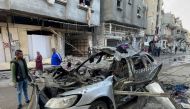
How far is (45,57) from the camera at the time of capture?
621 inches

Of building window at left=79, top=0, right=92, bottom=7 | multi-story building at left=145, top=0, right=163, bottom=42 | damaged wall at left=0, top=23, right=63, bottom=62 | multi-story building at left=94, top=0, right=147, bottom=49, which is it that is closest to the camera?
damaged wall at left=0, top=23, right=63, bottom=62

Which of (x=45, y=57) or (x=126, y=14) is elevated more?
(x=126, y=14)

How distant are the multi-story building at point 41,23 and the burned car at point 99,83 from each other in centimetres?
809

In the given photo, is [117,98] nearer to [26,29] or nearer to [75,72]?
[75,72]

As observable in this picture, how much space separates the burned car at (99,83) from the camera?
3852mm

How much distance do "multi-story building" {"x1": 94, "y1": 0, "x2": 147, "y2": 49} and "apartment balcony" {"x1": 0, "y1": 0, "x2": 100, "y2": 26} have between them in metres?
2.47

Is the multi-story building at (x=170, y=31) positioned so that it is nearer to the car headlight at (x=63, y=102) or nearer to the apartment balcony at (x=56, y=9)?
the apartment balcony at (x=56, y=9)

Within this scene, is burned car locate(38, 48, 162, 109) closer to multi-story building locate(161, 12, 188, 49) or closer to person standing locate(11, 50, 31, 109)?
person standing locate(11, 50, 31, 109)

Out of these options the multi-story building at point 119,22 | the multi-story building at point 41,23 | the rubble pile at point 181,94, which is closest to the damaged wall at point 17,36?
the multi-story building at point 41,23

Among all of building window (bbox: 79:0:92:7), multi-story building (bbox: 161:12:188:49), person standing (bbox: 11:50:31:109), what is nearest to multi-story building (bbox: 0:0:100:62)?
building window (bbox: 79:0:92:7)

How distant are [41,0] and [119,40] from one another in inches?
499

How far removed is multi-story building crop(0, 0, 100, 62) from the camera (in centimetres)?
1251

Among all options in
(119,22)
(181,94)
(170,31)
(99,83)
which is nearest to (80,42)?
(119,22)

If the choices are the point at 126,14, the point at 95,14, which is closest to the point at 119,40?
the point at 126,14
